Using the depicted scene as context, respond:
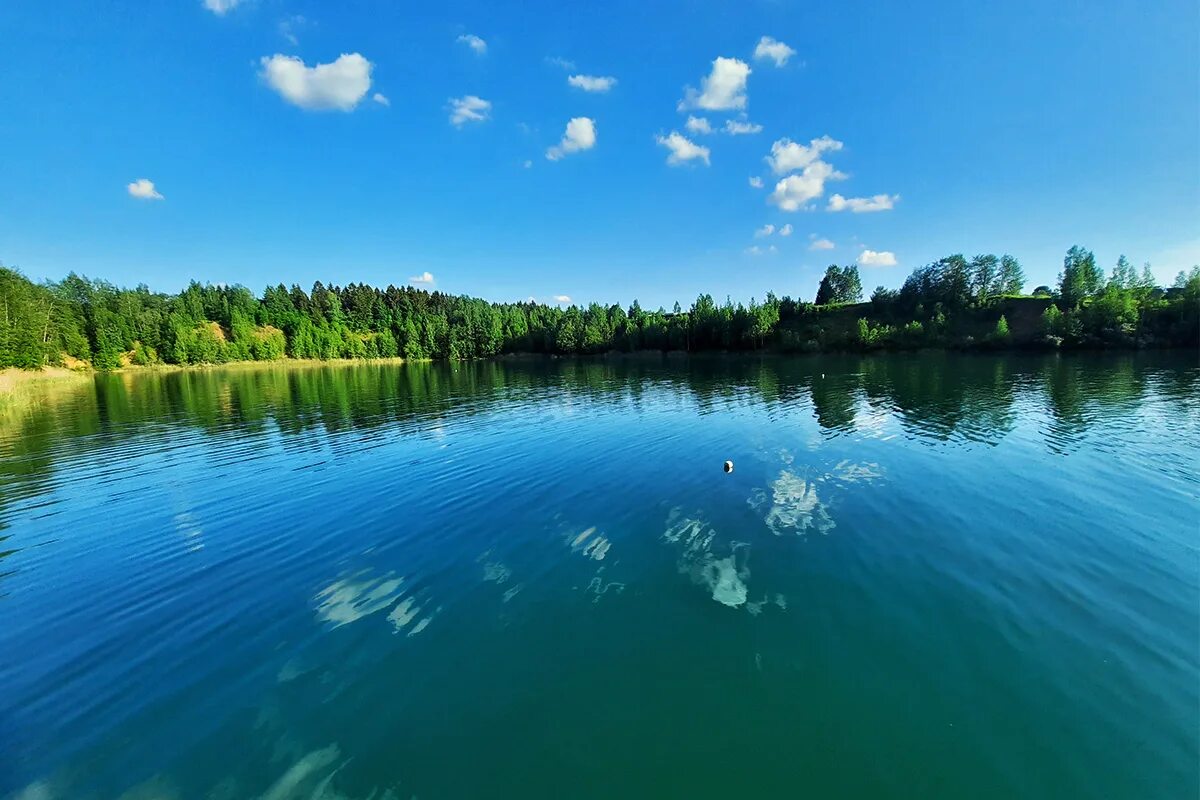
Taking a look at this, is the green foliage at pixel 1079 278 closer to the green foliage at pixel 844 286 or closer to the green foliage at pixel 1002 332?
the green foliage at pixel 1002 332

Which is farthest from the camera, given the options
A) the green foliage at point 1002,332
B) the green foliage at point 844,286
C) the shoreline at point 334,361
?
the green foliage at point 844,286

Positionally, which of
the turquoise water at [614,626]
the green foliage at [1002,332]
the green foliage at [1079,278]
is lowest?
the turquoise water at [614,626]

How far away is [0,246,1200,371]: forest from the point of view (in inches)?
3839

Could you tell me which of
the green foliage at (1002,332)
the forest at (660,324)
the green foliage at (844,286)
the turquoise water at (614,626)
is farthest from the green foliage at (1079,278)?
the turquoise water at (614,626)

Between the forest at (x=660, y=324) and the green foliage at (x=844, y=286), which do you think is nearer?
the forest at (x=660, y=324)

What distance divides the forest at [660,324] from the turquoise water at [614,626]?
105876 mm

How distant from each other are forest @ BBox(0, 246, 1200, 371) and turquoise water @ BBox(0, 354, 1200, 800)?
105876 mm

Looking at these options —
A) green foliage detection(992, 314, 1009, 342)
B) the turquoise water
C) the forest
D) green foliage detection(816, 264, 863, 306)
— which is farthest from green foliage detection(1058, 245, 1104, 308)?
the turquoise water

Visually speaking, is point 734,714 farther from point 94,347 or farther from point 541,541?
point 94,347

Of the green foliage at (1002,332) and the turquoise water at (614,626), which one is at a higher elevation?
the green foliage at (1002,332)

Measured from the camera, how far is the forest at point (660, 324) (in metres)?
97.5

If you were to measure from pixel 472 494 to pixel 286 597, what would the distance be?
869cm

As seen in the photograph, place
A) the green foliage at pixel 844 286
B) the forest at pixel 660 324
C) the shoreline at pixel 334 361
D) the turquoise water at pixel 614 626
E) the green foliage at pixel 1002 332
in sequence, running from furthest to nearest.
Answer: the green foliage at pixel 844 286 < the green foliage at pixel 1002 332 < the forest at pixel 660 324 < the shoreline at pixel 334 361 < the turquoise water at pixel 614 626

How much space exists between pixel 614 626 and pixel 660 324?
160 meters
